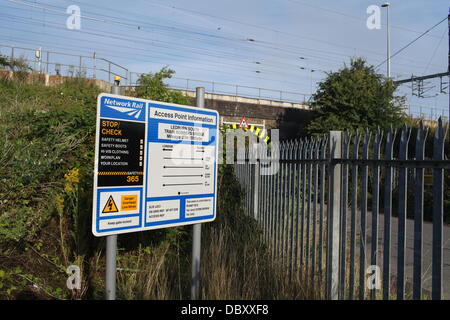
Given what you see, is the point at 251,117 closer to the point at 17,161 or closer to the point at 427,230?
the point at 427,230

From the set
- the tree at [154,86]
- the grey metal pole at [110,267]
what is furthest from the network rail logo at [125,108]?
the tree at [154,86]

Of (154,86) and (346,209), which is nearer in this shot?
(346,209)

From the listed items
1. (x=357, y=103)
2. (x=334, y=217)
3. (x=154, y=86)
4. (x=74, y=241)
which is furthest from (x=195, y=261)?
(x=357, y=103)

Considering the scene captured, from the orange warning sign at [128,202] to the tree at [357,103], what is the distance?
785 inches

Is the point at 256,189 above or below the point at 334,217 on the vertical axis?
above

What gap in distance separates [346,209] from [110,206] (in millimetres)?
1903

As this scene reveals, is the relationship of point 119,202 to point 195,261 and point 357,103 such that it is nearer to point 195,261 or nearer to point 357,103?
point 195,261

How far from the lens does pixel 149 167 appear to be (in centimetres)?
287

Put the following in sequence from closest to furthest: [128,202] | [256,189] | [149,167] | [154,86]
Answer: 1. [128,202]
2. [149,167]
3. [256,189]
4. [154,86]

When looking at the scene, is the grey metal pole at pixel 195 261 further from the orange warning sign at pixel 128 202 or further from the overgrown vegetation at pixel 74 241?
the orange warning sign at pixel 128 202

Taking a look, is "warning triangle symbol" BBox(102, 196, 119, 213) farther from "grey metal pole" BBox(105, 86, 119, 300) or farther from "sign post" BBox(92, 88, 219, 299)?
"grey metal pole" BBox(105, 86, 119, 300)
